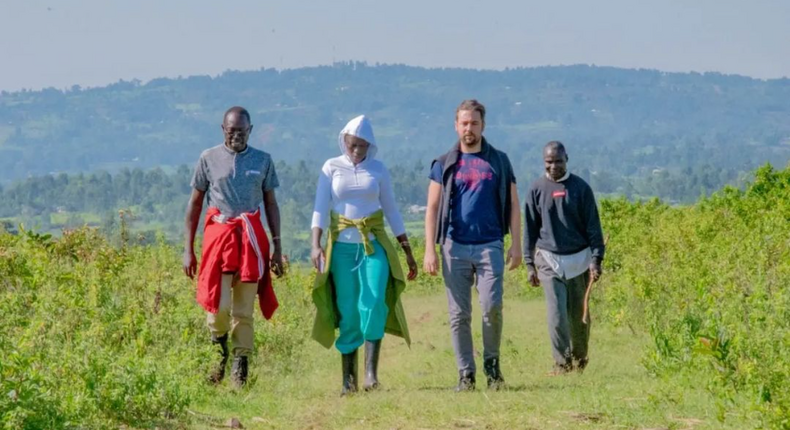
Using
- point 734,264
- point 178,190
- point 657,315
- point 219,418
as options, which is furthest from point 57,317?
point 178,190

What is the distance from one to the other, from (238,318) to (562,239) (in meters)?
2.58

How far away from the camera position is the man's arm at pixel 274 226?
10375 mm

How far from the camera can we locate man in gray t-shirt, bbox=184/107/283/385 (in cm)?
1020

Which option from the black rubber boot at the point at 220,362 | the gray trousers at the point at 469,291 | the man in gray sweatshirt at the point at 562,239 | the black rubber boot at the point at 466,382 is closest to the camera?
the black rubber boot at the point at 466,382

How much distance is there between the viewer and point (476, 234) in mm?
10055

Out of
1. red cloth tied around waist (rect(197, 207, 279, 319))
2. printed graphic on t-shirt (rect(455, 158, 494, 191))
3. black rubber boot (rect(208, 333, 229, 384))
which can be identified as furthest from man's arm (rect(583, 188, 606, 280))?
black rubber boot (rect(208, 333, 229, 384))

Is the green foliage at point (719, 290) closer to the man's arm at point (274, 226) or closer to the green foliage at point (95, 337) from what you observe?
the man's arm at point (274, 226)

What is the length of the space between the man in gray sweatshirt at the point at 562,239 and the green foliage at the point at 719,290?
628 millimetres

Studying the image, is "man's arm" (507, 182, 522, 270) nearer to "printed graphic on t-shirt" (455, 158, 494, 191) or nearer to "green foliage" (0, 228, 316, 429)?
"printed graphic on t-shirt" (455, 158, 494, 191)

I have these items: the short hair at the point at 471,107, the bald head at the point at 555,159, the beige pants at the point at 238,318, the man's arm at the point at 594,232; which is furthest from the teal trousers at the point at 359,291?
the man's arm at the point at 594,232

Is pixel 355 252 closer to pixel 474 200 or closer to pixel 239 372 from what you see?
pixel 474 200

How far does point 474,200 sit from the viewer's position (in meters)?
10.0

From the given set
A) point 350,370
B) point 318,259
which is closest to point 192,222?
point 318,259

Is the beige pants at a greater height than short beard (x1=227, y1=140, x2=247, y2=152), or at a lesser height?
lesser
